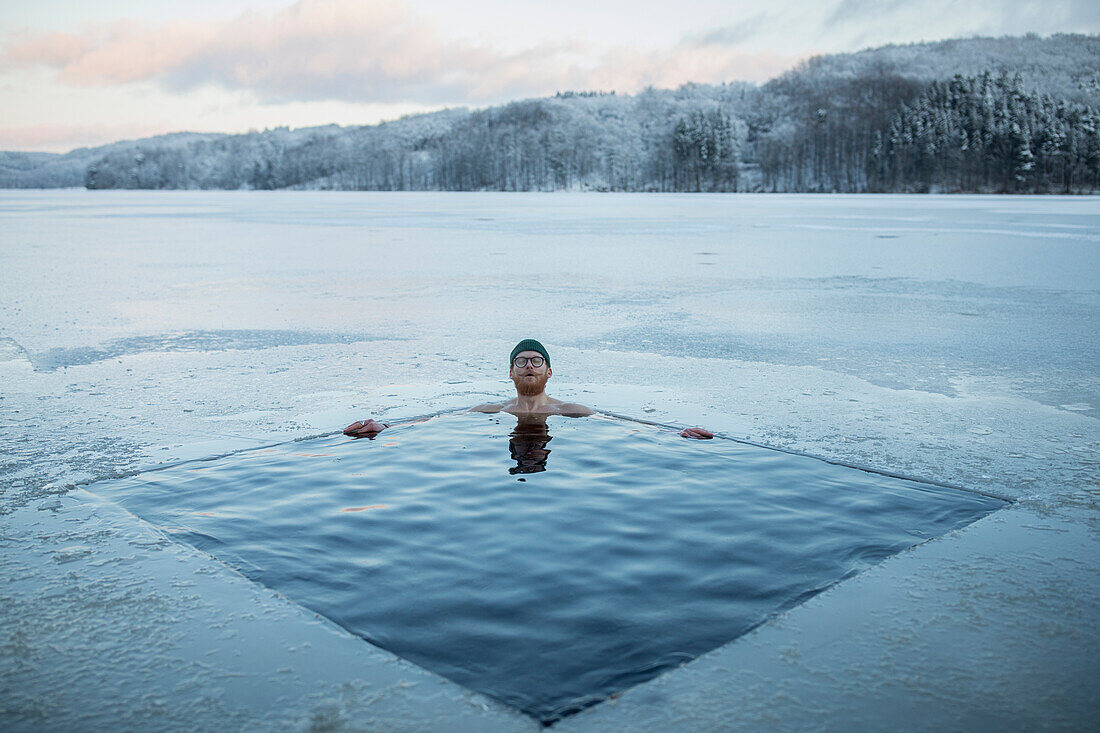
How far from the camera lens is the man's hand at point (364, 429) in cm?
587

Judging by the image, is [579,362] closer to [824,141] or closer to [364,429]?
[364,429]

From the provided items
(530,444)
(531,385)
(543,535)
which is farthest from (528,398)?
(543,535)

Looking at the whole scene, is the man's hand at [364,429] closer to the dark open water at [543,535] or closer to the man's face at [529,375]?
the dark open water at [543,535]

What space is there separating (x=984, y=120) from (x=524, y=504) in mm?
109964

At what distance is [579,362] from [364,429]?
3.10 m

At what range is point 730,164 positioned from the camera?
4867 inches

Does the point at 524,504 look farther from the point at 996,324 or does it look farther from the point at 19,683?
the point at 996,324

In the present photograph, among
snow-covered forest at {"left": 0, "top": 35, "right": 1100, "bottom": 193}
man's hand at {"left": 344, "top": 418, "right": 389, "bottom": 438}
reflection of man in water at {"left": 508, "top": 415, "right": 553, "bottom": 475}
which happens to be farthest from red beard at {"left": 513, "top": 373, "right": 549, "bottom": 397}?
snow-covered forest at {"left": 0, "top": 35, "right": 1100, "bottom": 193}

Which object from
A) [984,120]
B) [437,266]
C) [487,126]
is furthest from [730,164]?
[437,266]

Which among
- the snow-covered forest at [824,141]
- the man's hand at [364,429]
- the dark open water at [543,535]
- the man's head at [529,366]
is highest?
the snow-covered forest at [824,141]

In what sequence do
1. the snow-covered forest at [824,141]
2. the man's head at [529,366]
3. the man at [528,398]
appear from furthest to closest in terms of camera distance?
the snow-covered forest at [824,141], the man's head at [529,366], the man at [528,398]

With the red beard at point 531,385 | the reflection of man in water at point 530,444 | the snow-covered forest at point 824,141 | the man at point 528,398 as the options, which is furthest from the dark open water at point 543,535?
the snow-covered forest at point 824,141

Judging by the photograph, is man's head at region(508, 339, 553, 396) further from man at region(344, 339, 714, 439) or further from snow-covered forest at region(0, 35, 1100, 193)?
snow-covered forest at region(0, 35, 1100, 193)

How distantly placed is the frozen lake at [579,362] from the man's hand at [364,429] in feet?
1.42
